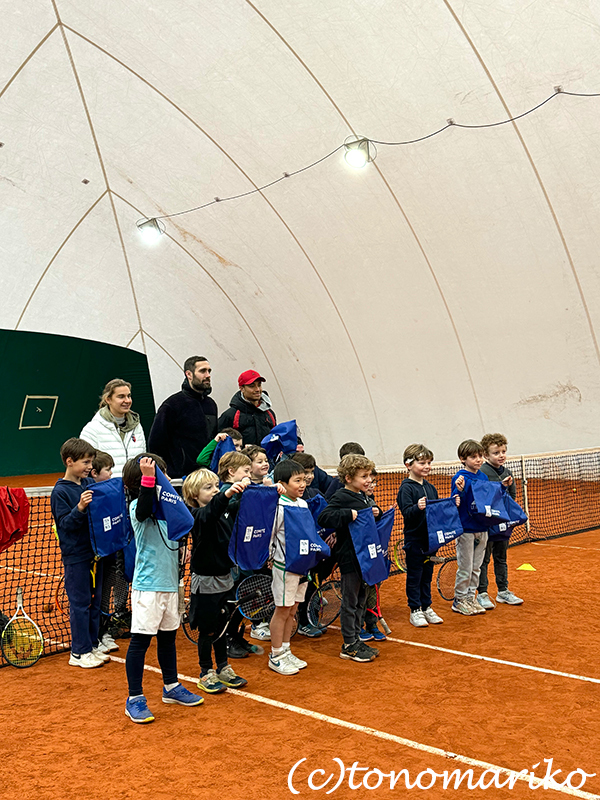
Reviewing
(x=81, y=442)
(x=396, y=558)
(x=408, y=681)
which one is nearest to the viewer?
(x=408, y=681)

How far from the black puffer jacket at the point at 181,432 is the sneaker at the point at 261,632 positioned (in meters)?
1.51

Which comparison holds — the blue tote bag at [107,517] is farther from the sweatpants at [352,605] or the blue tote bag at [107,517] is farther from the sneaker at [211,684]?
the sweatpants at [352,605]

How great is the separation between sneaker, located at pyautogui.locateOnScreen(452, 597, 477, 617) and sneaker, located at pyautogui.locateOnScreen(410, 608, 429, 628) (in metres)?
0.42

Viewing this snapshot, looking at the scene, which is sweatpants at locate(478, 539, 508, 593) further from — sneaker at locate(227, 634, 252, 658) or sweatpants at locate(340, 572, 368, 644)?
sneaker at locate(227, 634, 252, 658)

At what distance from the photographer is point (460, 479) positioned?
572cm

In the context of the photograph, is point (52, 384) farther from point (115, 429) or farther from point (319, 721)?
point (319, 721)

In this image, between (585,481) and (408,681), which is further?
(585,481)

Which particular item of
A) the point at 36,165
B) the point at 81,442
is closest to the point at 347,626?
the point at 81,442

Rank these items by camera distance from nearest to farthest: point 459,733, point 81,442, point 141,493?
1. point 459,733
2. point 141,493
3. point 81,442

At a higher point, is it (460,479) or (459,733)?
(460,479)

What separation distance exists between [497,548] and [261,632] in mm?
2257

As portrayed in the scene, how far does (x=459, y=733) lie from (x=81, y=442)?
10.0 feet

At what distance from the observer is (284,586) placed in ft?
14.8

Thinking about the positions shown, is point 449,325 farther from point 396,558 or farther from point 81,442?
point 81,442
